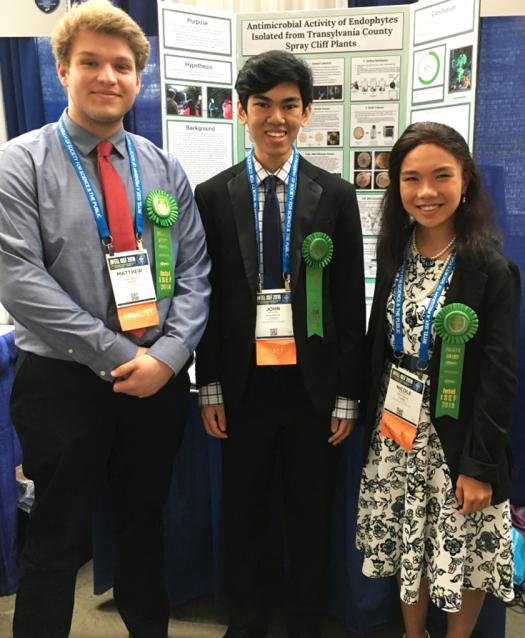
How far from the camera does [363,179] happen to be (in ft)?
8.14

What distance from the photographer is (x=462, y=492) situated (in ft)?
4.66

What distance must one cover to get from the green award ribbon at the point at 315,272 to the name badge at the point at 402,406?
0.77 feet

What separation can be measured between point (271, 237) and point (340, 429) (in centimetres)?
57

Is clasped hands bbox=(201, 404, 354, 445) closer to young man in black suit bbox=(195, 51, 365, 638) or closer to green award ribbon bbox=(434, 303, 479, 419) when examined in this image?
young man in black suit bbox=(195, 51, 365, 638)

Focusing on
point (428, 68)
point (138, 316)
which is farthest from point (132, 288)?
point (428, 68)

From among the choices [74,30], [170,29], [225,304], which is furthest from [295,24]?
[225,304]

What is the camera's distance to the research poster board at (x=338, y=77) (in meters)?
2.26

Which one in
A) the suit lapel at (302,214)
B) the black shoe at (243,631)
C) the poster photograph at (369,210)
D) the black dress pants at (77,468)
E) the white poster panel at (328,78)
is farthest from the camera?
the poster photograph at (369,210)

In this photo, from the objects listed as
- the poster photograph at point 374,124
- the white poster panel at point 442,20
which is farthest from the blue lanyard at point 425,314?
the white poster panel at point 442,20

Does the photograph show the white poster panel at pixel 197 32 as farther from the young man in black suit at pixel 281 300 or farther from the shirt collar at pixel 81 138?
the shirt collar at pixel 81 138

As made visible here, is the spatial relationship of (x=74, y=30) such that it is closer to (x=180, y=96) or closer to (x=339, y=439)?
(x=180, y=96)

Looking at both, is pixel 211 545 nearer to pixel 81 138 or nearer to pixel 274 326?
pixel 274 326

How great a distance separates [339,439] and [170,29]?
1.70 meters

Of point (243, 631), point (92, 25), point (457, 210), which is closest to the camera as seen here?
point (92, 25)
